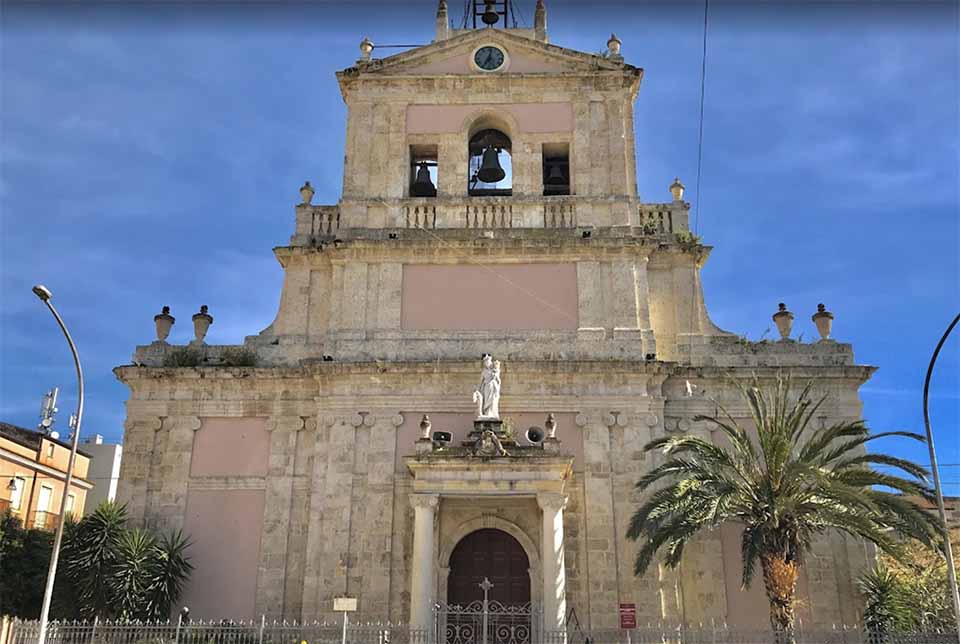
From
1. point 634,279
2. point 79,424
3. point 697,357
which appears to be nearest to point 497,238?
point 634,279

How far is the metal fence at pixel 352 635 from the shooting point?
15789mm

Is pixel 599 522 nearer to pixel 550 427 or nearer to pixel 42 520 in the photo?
pixel 550 427

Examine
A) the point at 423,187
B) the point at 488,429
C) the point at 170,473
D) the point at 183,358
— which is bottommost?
the point at 170,473

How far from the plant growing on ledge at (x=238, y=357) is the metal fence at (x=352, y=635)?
606cm

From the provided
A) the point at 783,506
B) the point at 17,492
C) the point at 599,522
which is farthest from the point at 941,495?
the point at 17,492

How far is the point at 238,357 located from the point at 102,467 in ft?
80.9

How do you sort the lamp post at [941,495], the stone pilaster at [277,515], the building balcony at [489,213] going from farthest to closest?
the building balcony at [489,213] → the stone pilaster at [277,515] → the lamp post at [941,495]

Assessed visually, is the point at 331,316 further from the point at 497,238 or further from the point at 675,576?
the point at 675,576

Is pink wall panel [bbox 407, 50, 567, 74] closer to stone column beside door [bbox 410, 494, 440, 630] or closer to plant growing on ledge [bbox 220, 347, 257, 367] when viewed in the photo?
plant growing on ledge [bbox 220, 347, 257, 367]

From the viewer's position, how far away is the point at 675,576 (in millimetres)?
18906

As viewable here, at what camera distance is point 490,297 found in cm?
2167

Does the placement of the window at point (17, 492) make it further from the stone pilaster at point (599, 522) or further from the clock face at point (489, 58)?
the stone pilaster at point (599, 522)

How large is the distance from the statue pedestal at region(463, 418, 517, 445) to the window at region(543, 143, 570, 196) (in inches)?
282

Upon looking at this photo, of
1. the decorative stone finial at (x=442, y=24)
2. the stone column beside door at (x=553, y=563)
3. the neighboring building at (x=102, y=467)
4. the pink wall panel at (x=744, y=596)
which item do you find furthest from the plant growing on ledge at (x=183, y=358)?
the neighboring building at (x=102, y=467)
